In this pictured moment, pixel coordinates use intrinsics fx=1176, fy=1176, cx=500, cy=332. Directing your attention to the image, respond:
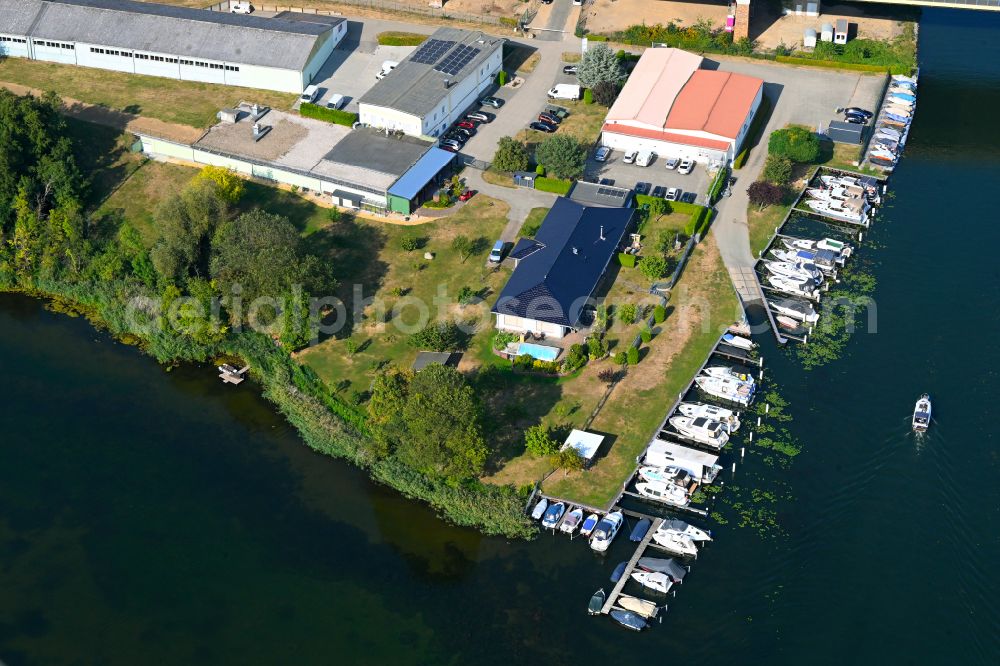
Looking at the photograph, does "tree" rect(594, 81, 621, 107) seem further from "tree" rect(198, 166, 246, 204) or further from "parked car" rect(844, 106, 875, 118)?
"tree" rect(198, 166, 246, 204)

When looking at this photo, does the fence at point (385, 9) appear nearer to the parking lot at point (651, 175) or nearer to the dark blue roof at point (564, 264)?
the parking lot at point (651, 175)

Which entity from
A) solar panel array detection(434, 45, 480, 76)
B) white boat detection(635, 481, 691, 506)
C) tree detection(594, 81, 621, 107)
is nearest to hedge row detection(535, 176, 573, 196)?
tree detection(594, 81, 621, 107)

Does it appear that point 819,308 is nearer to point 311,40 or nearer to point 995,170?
point 995,170

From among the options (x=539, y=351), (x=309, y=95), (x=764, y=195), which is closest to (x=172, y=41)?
(x=309, y=95)

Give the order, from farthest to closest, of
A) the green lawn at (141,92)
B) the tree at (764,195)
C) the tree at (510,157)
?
the green lawn at (141,92) → the tree at (510,157) → the tree at (764,195)

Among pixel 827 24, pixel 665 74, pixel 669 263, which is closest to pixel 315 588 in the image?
pixel 669 263

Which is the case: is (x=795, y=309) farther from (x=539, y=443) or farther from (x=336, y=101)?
(x=336, y=101)

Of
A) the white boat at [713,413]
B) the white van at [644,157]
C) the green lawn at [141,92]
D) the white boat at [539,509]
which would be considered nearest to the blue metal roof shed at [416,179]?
the white van at [644,157]
